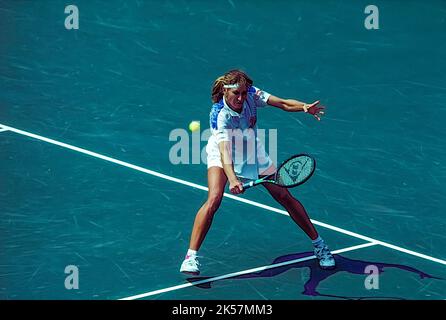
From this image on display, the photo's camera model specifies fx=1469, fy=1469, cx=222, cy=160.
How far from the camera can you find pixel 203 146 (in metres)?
18.8

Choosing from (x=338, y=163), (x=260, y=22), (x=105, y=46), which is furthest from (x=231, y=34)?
(x=338, y=163)

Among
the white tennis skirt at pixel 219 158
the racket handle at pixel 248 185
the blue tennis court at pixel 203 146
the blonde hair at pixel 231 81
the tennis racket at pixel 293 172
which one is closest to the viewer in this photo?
the racket handle at pixel 248 185

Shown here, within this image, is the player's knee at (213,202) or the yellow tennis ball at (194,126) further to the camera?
the yellow tennis ball at (194,126)

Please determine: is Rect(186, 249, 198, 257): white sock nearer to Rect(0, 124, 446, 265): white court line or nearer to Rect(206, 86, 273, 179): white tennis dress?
Rect(206, 86, 273, 179): white tennis dress

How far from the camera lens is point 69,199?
17.7m

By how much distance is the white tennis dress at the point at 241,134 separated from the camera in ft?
52.7

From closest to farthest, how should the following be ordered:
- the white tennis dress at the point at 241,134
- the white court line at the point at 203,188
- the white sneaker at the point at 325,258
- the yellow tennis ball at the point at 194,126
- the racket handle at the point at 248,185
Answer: the racket handle at the point at 248,185 → the white tennis dress at the point at 241,134 → the white sneaker at the point at 325,258 → the white court line at the point at 203,188 → the yellow tennis ball at the point at 194,126

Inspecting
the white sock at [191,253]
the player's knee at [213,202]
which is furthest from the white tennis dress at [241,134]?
the white sock at [191,253]

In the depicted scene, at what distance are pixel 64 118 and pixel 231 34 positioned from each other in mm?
3084

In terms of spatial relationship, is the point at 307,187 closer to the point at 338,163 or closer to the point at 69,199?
the point at 338,163

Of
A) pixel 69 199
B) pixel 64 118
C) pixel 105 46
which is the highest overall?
pixel 105 46

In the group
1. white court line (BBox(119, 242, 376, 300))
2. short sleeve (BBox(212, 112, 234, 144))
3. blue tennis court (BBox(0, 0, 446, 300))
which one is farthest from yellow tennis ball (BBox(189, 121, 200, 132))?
white court line (BBox(119, 242, 376, 300))

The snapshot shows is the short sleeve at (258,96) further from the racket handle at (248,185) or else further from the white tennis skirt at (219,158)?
the racket handle at (248,185)

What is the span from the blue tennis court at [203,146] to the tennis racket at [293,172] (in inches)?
44.3
